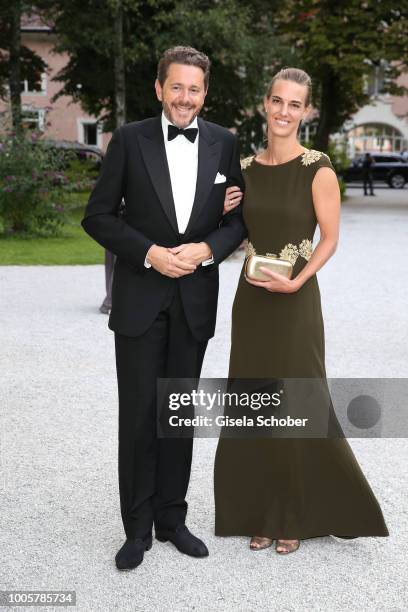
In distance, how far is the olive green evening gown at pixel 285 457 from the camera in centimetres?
398

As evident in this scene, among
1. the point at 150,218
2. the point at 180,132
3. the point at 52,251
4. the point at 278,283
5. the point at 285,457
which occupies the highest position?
the point at 180,132

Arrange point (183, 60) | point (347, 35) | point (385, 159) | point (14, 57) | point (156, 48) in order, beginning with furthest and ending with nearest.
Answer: point (385, 159) < point (14, 57) < point (347, 35) < point (156, 48) < point (183, 60)

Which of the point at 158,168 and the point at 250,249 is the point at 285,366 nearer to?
the point at 250,249

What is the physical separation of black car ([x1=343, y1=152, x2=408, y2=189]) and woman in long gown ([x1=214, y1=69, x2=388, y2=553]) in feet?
146

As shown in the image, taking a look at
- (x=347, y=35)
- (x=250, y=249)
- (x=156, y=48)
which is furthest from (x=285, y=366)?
(x=347, y=35)

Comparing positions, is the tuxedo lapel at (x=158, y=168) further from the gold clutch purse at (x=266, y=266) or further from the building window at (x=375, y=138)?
the building window at (x=375, y=138)

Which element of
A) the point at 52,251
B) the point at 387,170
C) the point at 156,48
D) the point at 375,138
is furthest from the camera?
the point at 375,138

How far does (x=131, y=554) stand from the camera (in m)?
3.89

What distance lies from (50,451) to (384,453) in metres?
2.05

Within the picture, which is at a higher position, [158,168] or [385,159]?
[158,168]

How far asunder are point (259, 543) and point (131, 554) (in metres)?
0.61

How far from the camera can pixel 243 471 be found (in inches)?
161

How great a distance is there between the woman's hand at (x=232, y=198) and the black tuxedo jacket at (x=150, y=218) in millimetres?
22

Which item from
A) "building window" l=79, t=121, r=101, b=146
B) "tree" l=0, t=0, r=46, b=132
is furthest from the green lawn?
"building window" l=79, t=121, r=101, b=146
